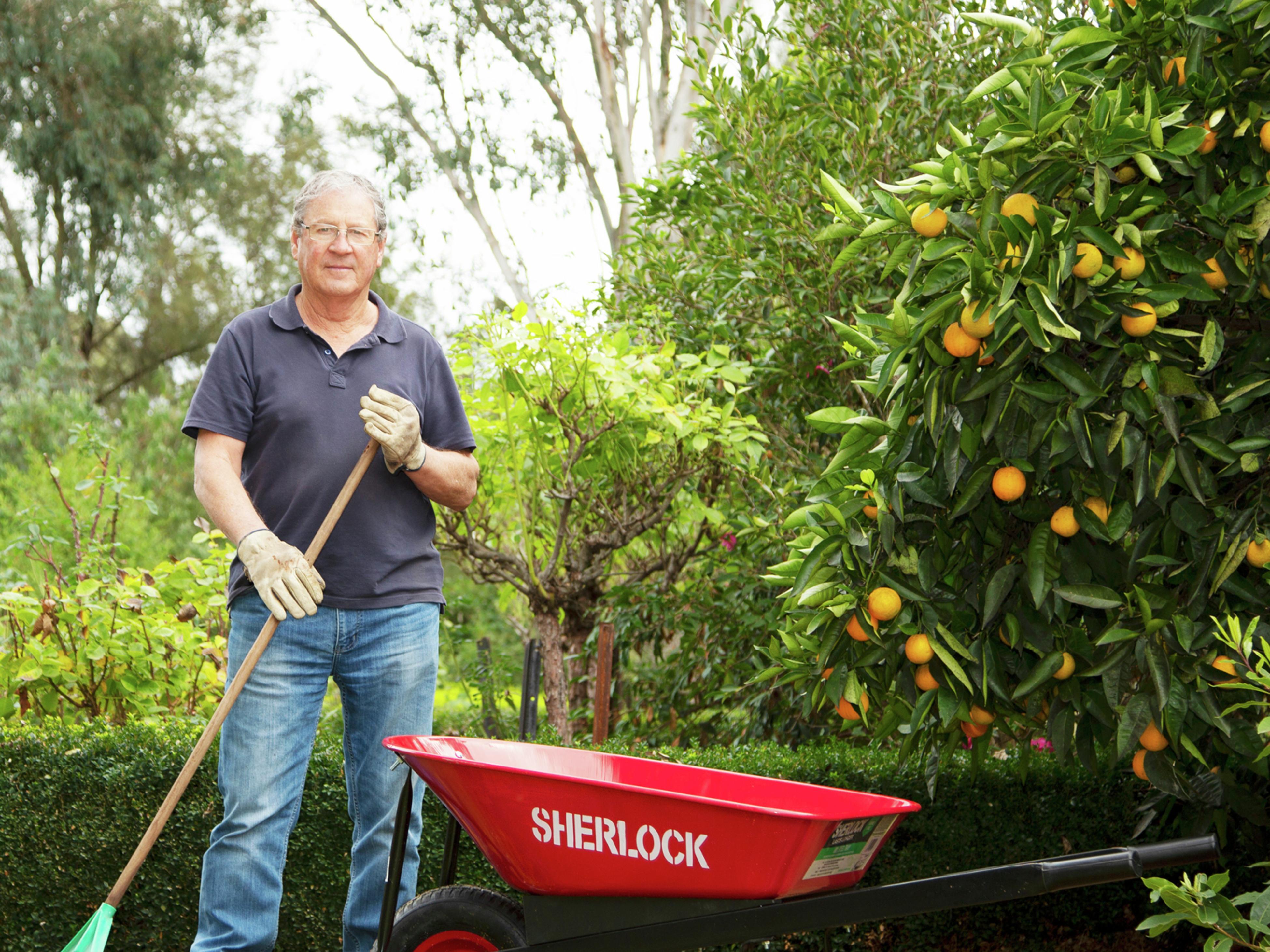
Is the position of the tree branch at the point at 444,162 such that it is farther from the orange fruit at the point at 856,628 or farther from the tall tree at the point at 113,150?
the orange fruit at the point at 856,628

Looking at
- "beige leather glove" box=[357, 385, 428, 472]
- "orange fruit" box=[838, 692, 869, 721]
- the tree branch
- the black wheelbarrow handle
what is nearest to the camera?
the black wheelbarrow handle

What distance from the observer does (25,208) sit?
590 inches

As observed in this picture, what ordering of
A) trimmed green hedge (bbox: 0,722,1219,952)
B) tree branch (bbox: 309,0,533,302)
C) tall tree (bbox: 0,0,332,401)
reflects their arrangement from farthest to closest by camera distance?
1. tall tree (bbox: 0,0,332,401)
2. tree branch (bbox: 309,0,533,302)
3. trimmed green hedge (bbox: 0,722,1219,952)

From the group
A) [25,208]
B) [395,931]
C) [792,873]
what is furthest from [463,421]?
[25,208]

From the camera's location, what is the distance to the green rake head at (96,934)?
86.5 inches

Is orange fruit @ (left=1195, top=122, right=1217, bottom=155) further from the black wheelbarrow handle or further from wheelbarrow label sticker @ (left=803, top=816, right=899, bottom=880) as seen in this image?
wheelbarrow label sticker @ (left=803, top=816, right=899, bottom=880)

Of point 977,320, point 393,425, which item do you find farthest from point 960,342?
point 393,425

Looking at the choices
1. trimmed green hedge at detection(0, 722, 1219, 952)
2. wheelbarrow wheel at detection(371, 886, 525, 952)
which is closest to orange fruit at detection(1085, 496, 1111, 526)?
trimmed green hedge at detection(0, 722, 1219, 952)

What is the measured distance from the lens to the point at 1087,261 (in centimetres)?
177

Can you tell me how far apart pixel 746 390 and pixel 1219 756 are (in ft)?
7.01

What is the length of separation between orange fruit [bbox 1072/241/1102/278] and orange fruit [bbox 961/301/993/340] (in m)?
0.17

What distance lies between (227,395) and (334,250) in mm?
419

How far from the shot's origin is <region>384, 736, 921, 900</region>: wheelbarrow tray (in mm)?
1878

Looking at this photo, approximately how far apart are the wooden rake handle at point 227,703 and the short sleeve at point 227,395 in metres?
0.31
